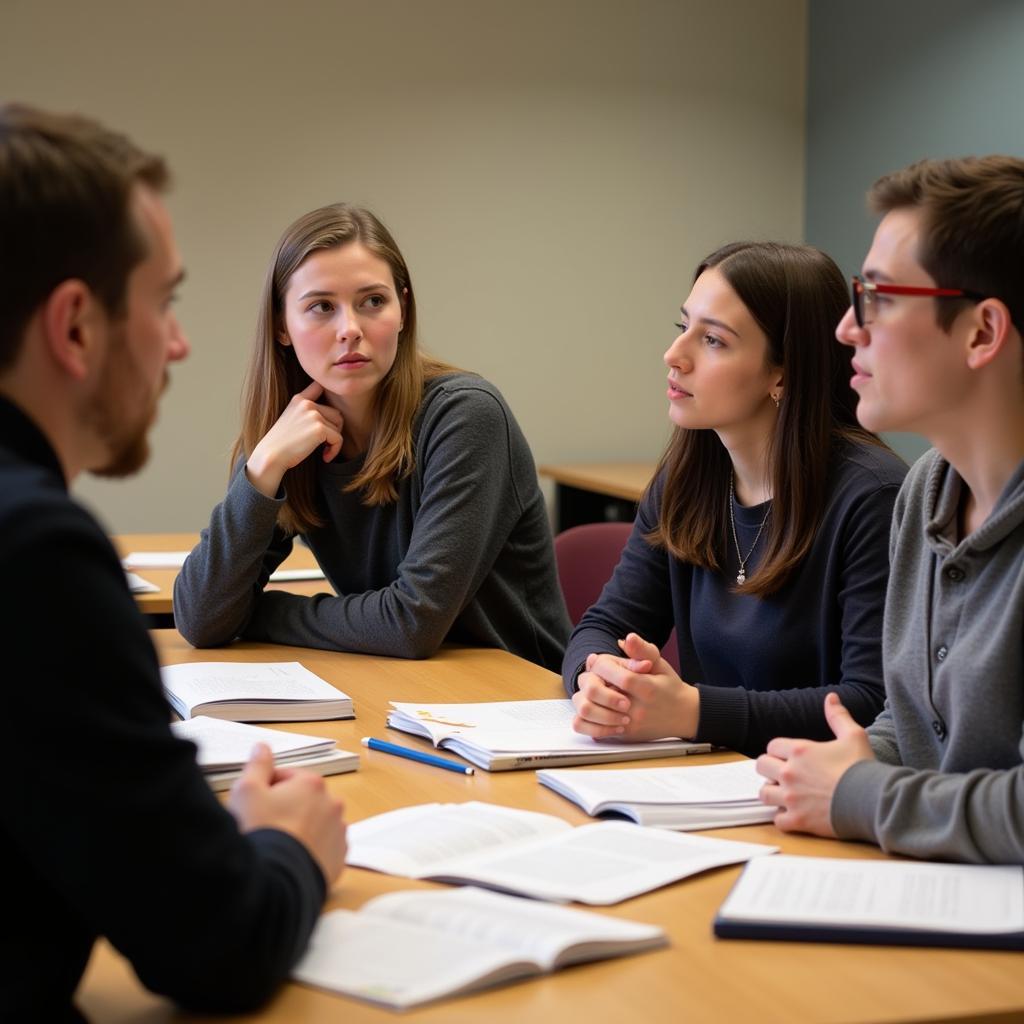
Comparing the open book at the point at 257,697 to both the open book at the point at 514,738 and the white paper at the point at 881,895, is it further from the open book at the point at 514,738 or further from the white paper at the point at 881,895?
the white paper at the point at 881,895

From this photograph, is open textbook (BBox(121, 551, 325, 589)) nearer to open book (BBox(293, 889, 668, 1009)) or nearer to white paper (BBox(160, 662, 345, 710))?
white paper (BBox(160, 662, 345, 710))

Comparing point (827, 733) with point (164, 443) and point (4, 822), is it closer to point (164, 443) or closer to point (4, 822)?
point (4, 822)

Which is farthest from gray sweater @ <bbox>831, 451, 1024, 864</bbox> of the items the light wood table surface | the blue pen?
the light wood table surface

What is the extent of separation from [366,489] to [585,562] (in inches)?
23.5

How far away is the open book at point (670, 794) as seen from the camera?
1.43 m

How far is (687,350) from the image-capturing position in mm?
2096

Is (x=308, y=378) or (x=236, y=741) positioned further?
(x=308, y=378)

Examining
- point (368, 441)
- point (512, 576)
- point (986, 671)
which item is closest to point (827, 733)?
point (986, 671)

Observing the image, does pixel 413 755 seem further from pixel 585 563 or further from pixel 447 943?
pixel 585 563

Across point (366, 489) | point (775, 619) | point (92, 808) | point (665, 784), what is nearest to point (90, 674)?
point (92, 808)

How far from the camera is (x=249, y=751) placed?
1595 millimetres

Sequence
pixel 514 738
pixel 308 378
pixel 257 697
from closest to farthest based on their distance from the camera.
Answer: pixel 514 738
pixel 257 697
pixel 308 378

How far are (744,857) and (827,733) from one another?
55 centimetres

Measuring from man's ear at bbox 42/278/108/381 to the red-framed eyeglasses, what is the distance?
0.89m
